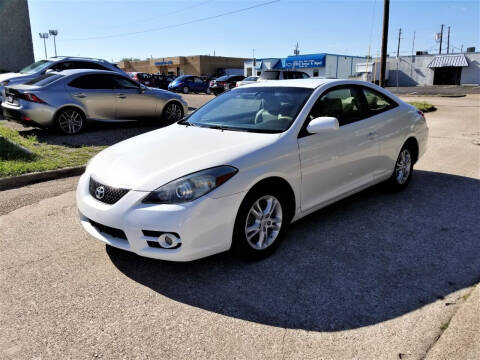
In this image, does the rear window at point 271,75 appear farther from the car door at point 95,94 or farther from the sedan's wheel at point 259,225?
the sedan's wheel at point 259,225

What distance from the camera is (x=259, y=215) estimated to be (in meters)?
3.62

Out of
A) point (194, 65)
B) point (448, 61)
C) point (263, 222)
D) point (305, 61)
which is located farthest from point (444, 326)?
point (194, 65)

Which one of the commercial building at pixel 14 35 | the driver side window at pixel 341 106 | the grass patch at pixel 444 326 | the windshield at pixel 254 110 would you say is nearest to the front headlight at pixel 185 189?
the windshield at pixel 254 110

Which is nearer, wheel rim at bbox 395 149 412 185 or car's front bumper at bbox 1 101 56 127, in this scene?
wheel rim at bbox 395 149 412 185

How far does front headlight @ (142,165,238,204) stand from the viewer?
10.4 ft

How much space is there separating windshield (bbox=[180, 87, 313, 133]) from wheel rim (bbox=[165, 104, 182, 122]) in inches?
254

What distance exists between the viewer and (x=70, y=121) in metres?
9.34

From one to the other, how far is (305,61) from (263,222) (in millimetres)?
56147

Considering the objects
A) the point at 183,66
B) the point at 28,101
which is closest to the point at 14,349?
the point at 28,101

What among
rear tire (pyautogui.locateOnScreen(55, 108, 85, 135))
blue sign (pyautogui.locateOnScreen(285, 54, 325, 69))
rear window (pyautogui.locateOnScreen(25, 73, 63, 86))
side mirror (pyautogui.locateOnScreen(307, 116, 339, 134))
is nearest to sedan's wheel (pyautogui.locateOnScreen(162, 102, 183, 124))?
rear tire (pyautogui.locateOnScreen(55, 108, 85, 135))

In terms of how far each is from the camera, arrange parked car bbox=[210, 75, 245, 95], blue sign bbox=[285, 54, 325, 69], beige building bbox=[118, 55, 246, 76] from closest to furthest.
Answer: parked car bbox=[210, 75, 245, 95], blue sign bbox=[285, 54, 325, 69], beige building bbox=[118, 55, 246, 76]

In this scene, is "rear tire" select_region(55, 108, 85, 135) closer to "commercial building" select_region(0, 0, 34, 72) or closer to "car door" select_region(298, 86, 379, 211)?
"car door" select_region(298, 86, 379, 211)

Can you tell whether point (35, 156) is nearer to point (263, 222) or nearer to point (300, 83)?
point (300, 83)

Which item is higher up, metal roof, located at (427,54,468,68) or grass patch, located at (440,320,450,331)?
metal roof, located at (427,54,468,68)
